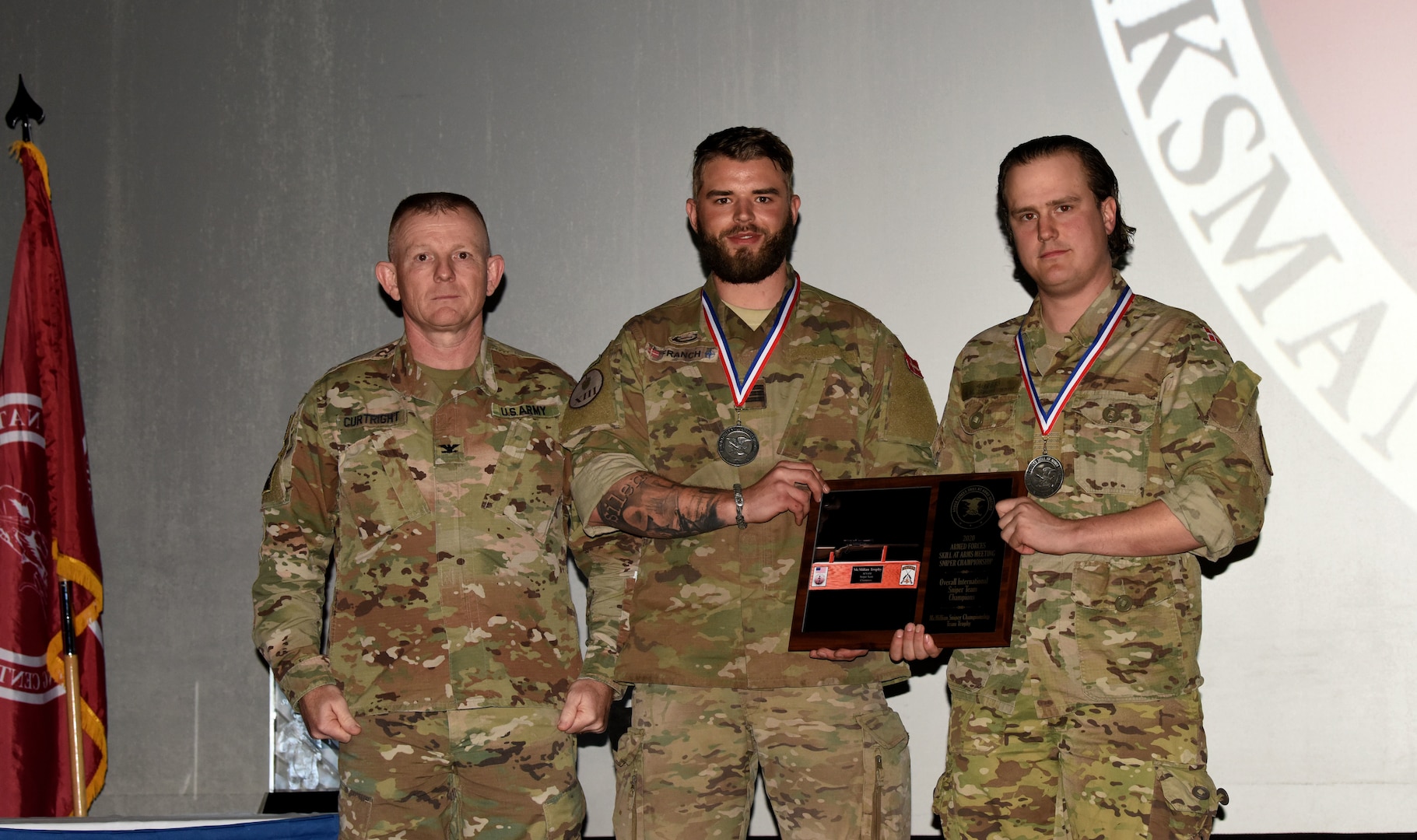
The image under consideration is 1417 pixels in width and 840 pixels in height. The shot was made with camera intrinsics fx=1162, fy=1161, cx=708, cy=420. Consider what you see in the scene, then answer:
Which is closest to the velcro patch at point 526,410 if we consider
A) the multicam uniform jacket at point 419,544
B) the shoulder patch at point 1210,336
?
the multicam uniform jacket at point 419,544

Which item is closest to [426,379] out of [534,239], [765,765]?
[765,765]

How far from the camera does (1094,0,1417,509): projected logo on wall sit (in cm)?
355

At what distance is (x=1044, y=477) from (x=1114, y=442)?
161 mm

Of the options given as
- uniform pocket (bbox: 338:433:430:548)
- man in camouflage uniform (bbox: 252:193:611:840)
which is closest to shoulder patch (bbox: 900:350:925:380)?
man in camouflage uniform (bbox: 252:193:611:840)

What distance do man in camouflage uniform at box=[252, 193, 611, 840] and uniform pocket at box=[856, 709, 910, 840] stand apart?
23.6 inches

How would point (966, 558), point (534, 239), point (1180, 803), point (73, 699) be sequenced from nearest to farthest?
point (1180, 803)
point (966, 558)
point (73, 699)
point (534, 239)

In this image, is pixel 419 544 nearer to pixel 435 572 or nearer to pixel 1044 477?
pixel 435 572

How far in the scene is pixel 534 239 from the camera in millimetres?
3998

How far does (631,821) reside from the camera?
95.4 inches

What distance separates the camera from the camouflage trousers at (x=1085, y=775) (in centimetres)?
229

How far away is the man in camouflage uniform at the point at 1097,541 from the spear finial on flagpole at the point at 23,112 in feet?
10.6

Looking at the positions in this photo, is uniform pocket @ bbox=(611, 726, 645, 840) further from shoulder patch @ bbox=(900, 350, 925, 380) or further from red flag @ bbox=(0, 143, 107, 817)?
red flag @ bbox=(0, 143, 107, 817)

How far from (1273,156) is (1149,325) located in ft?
4.72

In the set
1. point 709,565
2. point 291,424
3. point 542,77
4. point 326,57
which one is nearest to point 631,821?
point 709,565
